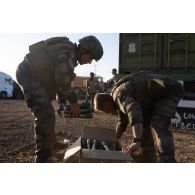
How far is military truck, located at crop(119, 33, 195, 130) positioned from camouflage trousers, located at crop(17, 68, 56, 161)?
4.82 metres

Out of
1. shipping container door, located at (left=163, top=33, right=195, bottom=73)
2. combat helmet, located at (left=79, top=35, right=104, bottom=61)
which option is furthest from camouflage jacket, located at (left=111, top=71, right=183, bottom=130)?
shipping container door, located at (left=163, top=33, right=195, bottom=73)

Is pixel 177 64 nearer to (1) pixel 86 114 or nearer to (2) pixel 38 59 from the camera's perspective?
(1) pixel 86 114

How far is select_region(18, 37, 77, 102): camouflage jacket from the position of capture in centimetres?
396

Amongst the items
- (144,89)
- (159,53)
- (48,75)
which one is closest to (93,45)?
(48,75)

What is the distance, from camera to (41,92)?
4.26 meters

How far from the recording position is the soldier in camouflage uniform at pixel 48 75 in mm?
4031

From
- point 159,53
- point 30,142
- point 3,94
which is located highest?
point 159,53

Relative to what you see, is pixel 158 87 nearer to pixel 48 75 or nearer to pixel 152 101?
pixel 152 101

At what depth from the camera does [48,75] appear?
4344 millimetres

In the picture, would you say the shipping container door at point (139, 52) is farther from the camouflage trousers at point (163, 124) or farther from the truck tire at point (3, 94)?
the truck tire at point (3, 94)

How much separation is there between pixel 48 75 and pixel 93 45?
691 millimetres

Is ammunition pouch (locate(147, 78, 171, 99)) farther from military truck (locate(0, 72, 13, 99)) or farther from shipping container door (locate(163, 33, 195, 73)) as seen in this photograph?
military truck (locate(0, 72, 13, 99))

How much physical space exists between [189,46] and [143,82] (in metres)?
4.92

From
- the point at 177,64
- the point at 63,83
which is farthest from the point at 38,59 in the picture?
the point at 177,64
